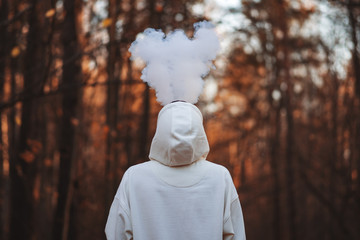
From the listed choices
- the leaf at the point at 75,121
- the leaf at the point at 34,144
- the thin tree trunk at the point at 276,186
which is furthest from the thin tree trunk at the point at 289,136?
the leaf at the point at 34,144

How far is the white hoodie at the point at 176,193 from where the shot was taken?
8.26 ft

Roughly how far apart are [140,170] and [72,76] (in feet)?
15.3

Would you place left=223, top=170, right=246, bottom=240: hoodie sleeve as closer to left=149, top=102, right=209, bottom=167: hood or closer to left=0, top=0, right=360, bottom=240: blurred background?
left=149, top=102, right=209, bottom=167: hood

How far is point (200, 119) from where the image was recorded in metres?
2.65

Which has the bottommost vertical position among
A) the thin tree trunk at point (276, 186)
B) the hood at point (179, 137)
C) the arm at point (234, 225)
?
the thin tree trunk at point (276, 186)

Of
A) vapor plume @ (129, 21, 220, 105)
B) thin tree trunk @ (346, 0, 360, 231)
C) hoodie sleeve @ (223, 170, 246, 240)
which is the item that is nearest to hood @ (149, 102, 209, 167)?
vapor plume @ (129, 21, 220, 105)

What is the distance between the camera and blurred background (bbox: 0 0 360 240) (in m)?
6.47

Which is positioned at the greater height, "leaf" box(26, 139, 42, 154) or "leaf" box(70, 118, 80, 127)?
"leaf" box(70, 118, 80, 127)

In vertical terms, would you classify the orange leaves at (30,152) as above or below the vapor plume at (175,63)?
below

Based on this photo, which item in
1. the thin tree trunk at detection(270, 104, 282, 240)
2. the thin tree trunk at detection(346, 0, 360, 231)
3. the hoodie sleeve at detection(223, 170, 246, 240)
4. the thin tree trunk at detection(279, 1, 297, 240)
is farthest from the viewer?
the thin tree trunk at detection(270, 104, 282, 240)

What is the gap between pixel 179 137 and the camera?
249 centimetres

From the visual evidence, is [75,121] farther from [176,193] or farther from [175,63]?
[176,193]

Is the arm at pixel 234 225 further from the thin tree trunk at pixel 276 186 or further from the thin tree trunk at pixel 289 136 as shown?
the thin tree trunk at pixel 276 186

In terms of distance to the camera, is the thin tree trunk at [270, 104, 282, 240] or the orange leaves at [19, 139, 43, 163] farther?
the thin tree trunk at [270, 104, 282, 240]
